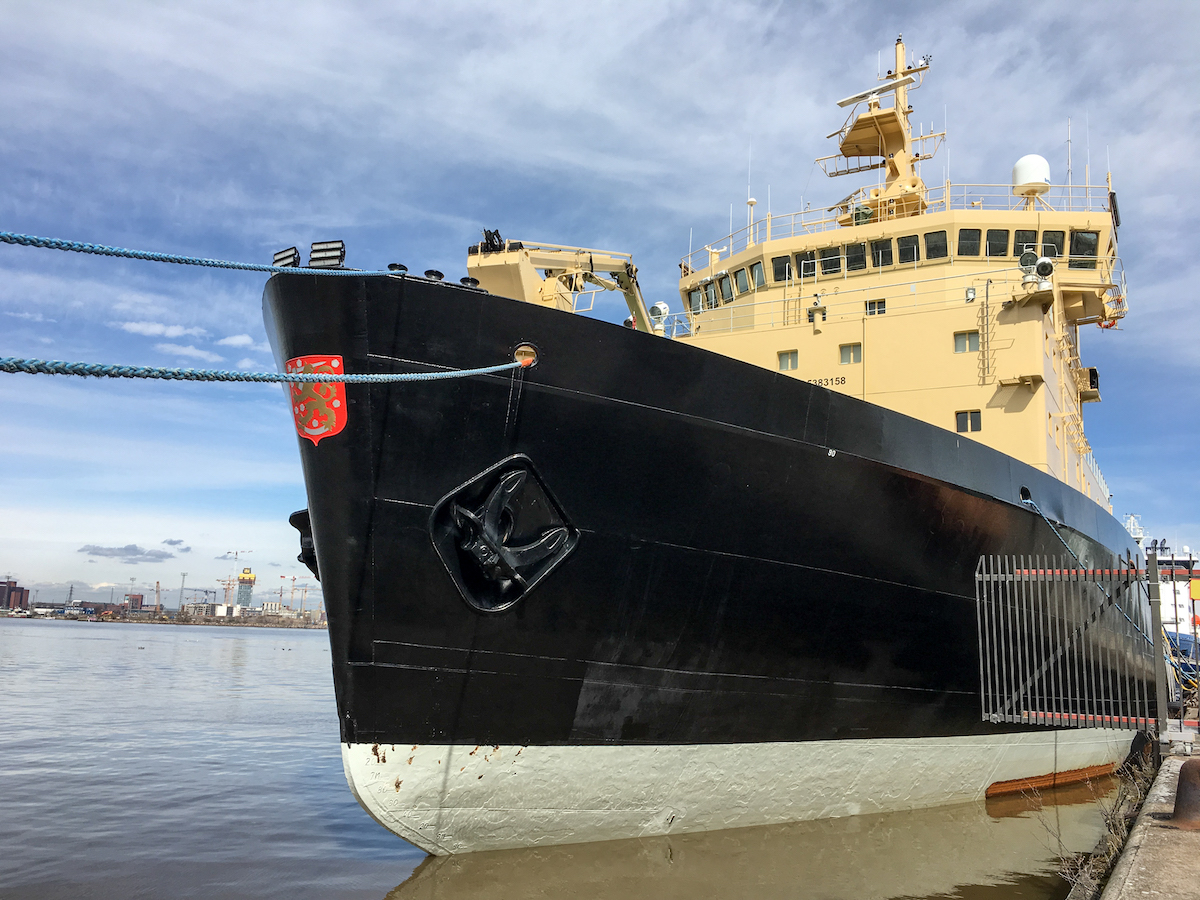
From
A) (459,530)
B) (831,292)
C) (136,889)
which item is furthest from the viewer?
(831,292)

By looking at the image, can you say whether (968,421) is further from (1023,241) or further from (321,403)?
(321,403)

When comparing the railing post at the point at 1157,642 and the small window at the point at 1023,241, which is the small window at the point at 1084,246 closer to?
the small window at the point at 1023,241

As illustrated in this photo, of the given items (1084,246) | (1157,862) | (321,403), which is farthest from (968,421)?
(321,403)

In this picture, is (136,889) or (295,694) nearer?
(136,889)

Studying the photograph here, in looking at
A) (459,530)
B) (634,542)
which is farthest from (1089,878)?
(459,530)

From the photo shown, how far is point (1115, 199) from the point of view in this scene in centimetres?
1302

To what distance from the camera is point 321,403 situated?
565cm

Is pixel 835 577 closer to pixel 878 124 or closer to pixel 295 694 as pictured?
pixel 878 124

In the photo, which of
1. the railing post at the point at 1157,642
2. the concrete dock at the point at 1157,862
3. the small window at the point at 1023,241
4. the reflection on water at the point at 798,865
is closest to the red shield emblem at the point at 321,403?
the reflection on water at the point at 798,865

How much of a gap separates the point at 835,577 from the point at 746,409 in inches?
65.5

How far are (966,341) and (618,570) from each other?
5.69m

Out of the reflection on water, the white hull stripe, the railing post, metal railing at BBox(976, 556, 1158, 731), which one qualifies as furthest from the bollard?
the white hull stripe

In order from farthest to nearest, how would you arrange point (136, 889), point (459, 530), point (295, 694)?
point (295, 694) → point (136, 889) → point (459, 530)

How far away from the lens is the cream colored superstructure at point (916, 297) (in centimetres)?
907
